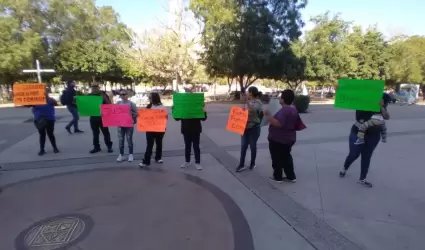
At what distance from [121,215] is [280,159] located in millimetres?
2661

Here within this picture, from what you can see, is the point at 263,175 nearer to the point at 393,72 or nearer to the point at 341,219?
the point at 341,219

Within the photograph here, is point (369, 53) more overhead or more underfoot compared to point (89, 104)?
more overhead

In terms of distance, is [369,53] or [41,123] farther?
[369,53]

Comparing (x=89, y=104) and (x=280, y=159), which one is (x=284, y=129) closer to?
(x=280, y=159)

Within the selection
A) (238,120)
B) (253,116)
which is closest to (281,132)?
(253,116)

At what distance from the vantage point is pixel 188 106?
4.94m

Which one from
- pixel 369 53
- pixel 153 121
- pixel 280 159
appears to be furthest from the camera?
pixel 369 53

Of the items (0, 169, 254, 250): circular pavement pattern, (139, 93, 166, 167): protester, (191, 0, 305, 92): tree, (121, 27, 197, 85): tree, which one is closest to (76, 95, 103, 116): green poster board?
(139, 93, 166, 167): protester

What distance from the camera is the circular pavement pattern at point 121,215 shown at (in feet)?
9.52

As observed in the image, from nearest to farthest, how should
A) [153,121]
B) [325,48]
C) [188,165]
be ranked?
[153,121], [188,165], [325,48]

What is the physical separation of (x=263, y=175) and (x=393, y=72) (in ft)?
118

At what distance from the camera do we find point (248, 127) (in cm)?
492

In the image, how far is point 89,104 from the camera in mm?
6043

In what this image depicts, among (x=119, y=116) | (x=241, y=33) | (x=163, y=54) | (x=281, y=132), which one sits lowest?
(x=281, y=132)
